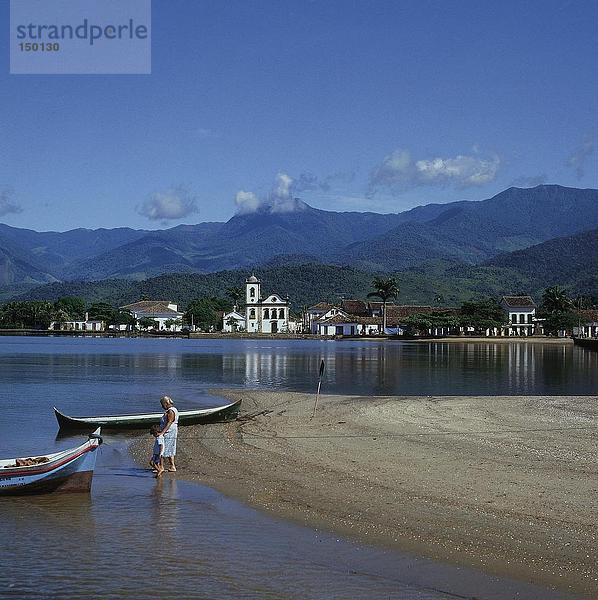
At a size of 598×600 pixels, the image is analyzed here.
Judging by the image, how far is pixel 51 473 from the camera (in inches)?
617

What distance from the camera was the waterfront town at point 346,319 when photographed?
162m

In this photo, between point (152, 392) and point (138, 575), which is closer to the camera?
point (138, 575)

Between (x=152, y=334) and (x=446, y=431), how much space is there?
517 feet

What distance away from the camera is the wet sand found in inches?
488

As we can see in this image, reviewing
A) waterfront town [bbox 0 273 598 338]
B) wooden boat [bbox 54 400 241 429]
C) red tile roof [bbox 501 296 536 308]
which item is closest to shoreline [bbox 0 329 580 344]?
waterfront town [bbox 0 273 598 338]

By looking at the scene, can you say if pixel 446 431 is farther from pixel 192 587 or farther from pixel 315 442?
pixel 192 587

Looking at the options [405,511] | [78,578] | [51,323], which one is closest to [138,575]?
[78,578]

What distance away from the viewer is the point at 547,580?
1098 centimetres

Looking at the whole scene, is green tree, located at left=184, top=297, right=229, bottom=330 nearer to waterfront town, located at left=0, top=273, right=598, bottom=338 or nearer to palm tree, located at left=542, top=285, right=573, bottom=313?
waterfront town, located at left=0, top=273, right=598, bottom=338

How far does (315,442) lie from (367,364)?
156ft

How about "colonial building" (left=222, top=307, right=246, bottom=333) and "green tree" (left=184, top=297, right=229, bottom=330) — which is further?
"green tree" (left=184, top=297, right=229, bottom=330)

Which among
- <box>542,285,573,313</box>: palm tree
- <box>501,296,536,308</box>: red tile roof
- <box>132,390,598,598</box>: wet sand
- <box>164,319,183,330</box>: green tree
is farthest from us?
<box>164,319,183,330</box>: green tree

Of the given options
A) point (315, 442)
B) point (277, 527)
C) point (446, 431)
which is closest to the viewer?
point (277, 527)

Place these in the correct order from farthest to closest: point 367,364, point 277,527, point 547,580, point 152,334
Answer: point 152,334, point 367,364, point 277,527, point 547,580
